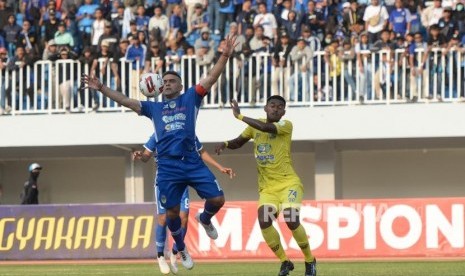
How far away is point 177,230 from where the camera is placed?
16.5 m

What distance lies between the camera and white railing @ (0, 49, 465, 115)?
1078 inches

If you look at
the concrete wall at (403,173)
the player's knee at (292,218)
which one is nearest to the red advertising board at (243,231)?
the concrete wall at (403,173)

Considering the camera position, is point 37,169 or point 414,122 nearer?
point 414,122

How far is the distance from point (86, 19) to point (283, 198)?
14549mm

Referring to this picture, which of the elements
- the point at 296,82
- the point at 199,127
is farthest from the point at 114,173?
the point at 296,82

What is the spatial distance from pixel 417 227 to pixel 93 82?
1166cm

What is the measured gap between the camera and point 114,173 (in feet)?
111

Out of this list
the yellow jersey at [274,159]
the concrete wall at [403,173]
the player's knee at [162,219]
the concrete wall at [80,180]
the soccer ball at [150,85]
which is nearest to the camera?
the soccer ball at [150,85]

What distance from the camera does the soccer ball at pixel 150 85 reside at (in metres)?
16.0

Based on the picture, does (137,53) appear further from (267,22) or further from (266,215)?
(266,215)

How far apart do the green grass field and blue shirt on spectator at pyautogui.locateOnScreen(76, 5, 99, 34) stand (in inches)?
312

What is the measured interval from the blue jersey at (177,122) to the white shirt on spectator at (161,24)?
43.7ft

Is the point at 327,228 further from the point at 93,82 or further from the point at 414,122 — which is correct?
the point at 93,82

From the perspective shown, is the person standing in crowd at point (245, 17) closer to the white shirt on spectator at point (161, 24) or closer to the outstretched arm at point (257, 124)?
the white shirt on spectator at point (161, 24)
